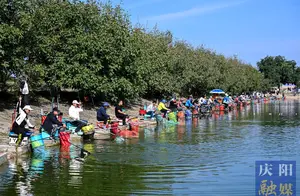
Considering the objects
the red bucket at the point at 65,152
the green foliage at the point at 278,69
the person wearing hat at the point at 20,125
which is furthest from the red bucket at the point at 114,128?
the green foliage at the point at 278,69

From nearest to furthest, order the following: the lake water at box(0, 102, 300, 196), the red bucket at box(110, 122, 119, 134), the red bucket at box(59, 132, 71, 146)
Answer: the lake water at box(0, 102, 300, 196) < the red bucket at box(59, 132, 71, 146) < the red bucket at box(110, 122, 119, 134)

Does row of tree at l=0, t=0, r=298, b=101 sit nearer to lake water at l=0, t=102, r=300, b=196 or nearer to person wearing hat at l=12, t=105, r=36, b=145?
person wearing hat at l=12, t=105, r=36, b=145

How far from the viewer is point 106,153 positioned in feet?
51.0

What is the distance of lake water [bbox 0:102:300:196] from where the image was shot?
10438mm

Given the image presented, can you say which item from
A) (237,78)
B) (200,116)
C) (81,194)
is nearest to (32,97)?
(200,116)

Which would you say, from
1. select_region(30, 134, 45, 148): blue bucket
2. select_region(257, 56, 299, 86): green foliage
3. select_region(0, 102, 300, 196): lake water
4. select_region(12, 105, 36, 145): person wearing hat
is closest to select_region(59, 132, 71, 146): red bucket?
select_region(0, 102, 300, 196): lake water

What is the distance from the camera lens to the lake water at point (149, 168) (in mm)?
10438

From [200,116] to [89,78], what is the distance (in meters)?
9.95

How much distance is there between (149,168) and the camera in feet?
42.0

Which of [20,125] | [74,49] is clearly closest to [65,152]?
[20,125]

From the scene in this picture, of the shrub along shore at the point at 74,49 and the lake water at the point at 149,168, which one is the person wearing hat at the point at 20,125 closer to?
the lake water at the point at 149,168

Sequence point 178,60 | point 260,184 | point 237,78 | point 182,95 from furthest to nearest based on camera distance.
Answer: point 237,78
point 182,95
point 178,60
point 260,184

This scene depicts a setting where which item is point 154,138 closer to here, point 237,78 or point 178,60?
point 178,60

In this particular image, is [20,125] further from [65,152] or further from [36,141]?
[65,152]
